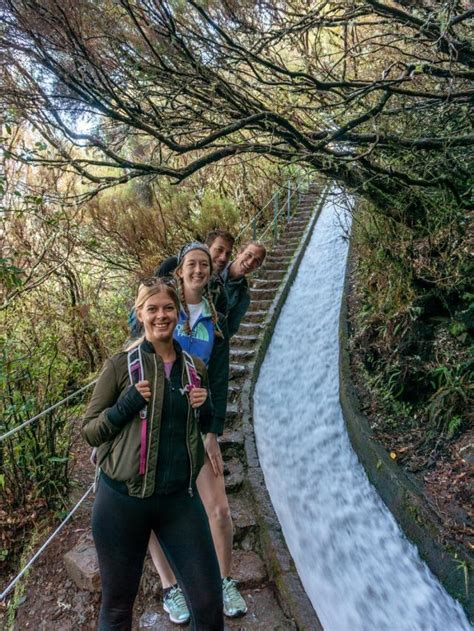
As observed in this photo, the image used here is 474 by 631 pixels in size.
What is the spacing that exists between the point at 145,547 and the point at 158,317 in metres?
0.98

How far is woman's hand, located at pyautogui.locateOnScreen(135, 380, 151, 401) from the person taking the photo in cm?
180

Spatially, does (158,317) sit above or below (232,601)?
above

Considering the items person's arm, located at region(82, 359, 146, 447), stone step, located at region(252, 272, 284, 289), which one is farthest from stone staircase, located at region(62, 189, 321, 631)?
stone step, located at region(252, 272, 284, 289)

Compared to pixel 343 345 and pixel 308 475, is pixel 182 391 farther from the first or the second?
pixel 343 345

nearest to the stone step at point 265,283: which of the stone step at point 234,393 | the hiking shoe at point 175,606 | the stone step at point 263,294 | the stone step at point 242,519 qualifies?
the stone step at point 263,294

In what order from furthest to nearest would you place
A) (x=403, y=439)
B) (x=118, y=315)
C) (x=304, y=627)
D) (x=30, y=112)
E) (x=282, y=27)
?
(x=118, y=315)
(x=403, y=439)
(x=282, y=27)
(x=30, y=112)
(x=304, y=627)

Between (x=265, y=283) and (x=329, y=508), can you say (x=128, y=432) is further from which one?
(x=265, y=283)

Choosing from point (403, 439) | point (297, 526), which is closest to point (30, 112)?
point (297, 526)

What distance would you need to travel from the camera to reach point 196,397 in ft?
6.40

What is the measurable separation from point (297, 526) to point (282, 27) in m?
4.26

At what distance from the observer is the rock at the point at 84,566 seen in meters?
2.77

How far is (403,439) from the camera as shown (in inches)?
176

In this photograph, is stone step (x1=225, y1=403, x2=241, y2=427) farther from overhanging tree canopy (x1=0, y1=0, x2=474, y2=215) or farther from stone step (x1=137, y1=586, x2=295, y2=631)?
overhanging tree canopy (x1=0, y1=0, x2=474, y2=215)

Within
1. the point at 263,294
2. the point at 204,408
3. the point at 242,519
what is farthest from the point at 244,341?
the point at 204,408
